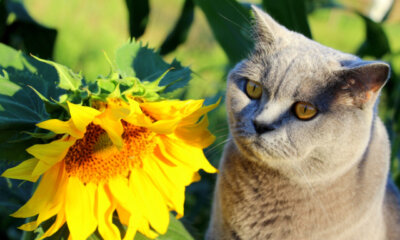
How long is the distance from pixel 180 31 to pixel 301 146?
0.73 metres

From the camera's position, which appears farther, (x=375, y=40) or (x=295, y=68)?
(x=375, y=40)

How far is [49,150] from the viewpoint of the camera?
58 centimetres

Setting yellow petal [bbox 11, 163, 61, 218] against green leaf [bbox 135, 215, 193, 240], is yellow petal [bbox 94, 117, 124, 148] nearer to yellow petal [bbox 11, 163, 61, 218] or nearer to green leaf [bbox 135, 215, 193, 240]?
yellow petal [bbox 11, 163, 61, 218]

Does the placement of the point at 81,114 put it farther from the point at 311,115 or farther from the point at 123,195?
the point at 311,115

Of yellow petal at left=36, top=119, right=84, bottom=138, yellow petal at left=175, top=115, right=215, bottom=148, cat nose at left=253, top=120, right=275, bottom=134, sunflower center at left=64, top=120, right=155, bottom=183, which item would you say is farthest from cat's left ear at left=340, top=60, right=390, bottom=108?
yellow petal at left=36, top=119, right=84, bottom=138

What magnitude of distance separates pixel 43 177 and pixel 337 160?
53 centimetres

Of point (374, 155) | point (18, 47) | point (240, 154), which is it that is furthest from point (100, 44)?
point (374, 155)

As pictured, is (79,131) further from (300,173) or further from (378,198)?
(378,198)

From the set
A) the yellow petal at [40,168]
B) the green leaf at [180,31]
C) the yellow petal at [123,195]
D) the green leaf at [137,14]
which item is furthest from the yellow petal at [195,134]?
the green leaf at [180,31]

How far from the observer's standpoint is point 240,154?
3.01ft

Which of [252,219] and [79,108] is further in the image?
[252,219]

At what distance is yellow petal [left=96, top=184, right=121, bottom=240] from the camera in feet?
2.22

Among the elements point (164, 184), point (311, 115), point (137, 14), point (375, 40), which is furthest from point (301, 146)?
point (375, 40)

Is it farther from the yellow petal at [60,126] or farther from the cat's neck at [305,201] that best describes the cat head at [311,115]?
the yellow petal at [60,126]
